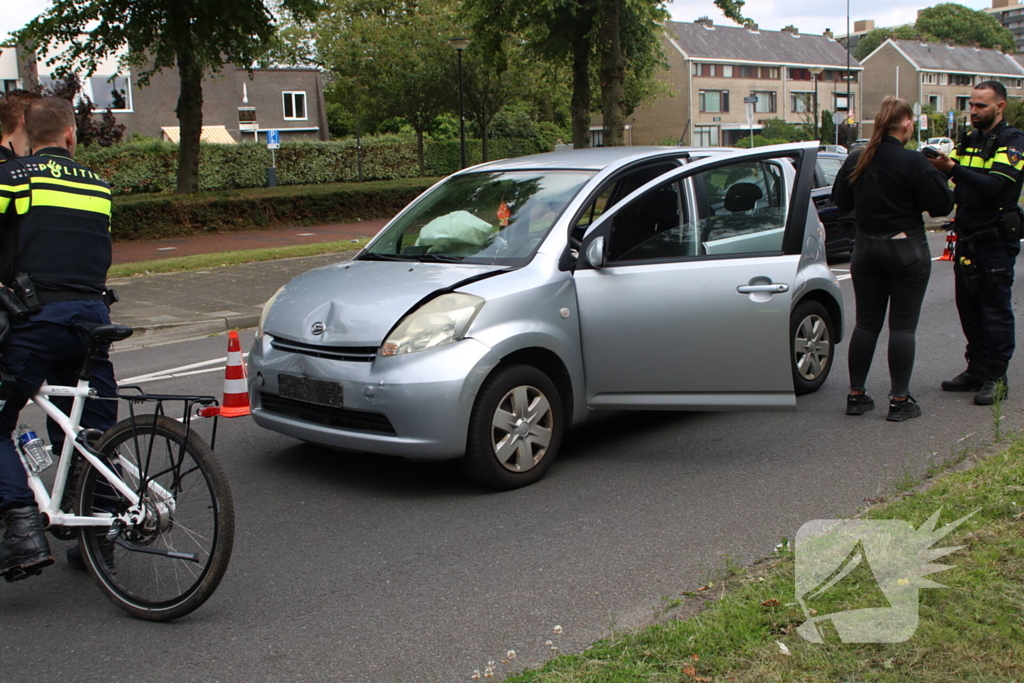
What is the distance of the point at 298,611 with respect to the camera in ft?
12.9

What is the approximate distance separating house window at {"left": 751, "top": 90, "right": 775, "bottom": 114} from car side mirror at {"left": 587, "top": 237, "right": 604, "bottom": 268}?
83.9 meters

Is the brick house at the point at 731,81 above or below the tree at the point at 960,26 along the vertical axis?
below

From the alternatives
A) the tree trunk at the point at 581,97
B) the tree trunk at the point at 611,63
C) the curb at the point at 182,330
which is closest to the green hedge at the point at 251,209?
the tree trunk at the point at 581,97

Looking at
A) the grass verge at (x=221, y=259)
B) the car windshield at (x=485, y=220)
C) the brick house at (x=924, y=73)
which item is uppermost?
the brick house at (x=924, y=73)

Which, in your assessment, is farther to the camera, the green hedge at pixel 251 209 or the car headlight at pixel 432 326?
the green hedge at pixel 251 209

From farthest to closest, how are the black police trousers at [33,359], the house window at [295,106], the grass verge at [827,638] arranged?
the house window at [295,106] < the black police trousers at [33,359] < the grass verge at [827,638]

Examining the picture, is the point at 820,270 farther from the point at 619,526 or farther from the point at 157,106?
the point at 157,106

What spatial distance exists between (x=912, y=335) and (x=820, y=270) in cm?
94

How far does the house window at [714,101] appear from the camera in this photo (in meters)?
80.1

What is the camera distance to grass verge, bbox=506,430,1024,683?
302 cm

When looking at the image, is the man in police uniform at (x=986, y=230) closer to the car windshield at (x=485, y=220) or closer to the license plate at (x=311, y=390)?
the car windshield at (x=485, y=220)

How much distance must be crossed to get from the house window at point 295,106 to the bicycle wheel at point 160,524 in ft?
195

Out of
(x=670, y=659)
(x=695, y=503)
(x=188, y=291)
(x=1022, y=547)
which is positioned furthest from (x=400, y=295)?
(x=188, y=291)

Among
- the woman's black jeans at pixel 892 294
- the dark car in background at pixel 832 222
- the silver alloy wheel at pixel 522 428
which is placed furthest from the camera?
the dark car in background at pixel 832 222
